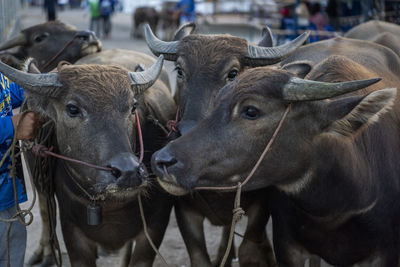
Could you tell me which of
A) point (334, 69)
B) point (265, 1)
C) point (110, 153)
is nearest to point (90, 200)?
point (110, 153)

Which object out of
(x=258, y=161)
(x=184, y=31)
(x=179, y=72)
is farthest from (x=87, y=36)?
(x=258, y=161)

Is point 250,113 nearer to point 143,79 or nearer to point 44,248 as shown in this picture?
point 143,79

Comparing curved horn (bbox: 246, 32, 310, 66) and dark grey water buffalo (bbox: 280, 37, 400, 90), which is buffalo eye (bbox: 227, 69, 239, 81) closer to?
curved horn (bbox: 246, 32, 310, 66)

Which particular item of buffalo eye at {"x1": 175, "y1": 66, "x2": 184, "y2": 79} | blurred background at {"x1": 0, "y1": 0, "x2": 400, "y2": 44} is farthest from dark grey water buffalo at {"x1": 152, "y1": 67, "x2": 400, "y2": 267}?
blurred background at {"x1": 0, "y1": 0, "x2": 400, "y2": 44}

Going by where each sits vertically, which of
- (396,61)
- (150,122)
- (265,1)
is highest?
(396,61)

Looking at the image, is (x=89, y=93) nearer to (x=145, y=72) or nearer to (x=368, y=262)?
(x=145, y=72)

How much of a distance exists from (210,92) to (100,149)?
1.05 metres

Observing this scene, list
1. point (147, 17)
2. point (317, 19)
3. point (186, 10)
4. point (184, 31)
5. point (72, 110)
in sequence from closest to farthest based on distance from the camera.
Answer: point (72, 110), point (184, 31), point (317, 19), point (186, 10), point (147, 17)

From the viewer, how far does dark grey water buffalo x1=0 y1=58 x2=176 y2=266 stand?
343 cm

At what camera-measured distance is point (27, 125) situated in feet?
11.9

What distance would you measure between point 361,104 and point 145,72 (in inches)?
62.5

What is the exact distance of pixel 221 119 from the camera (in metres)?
3.23

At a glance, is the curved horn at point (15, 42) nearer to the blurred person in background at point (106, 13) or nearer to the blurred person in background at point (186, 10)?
the blurred person in background at point (186, 10)

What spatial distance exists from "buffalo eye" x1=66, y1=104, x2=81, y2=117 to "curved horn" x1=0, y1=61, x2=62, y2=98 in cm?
13
